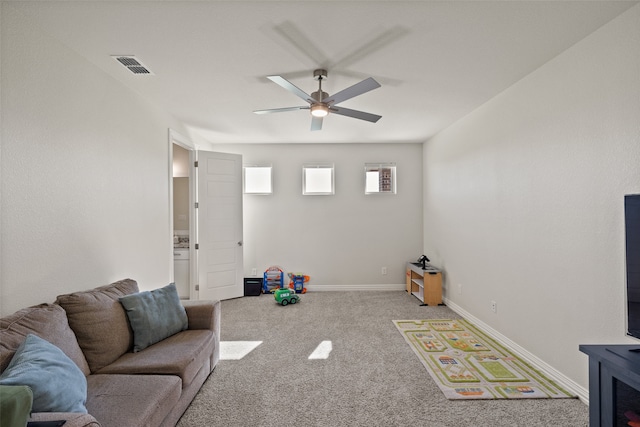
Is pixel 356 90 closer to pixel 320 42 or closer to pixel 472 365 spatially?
pixel 320 42

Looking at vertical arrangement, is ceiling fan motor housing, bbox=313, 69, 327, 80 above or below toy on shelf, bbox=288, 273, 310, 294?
above

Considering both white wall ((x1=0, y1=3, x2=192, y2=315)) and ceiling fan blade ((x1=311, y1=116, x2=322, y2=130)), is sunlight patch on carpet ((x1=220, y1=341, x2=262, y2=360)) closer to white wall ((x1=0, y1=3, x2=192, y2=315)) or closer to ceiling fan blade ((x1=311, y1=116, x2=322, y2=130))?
white wall ((x1=0, y1=3, x2=192, y2=315))

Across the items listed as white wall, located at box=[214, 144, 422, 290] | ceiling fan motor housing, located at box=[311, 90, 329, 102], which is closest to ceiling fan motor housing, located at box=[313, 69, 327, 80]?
ceiling fan motor housing, located at box=[311, 90, 329, 102]

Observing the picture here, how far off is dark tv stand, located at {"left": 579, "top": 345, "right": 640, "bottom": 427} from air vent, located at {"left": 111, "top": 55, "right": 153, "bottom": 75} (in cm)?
359

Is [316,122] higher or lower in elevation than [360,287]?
higher

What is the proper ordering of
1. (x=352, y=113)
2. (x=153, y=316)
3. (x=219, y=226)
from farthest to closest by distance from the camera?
(x=219, y=226) < (x=352, y=113) < (x=153, y=316)

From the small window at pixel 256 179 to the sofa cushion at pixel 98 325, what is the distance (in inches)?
136

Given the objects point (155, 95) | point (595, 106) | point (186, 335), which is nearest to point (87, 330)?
point (186, 335)

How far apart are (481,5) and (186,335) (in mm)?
3027

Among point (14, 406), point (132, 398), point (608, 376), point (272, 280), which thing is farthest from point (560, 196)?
point (272, 280)

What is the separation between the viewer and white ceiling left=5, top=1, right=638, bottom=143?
184 centimetres

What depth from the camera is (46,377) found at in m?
1.32

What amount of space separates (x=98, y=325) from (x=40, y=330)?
36 cm

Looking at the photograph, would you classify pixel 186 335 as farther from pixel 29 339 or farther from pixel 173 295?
pixel 29 339
